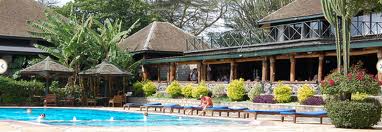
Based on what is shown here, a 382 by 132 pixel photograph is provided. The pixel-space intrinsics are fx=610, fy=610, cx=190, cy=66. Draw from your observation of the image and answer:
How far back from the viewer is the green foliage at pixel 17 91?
33.9 meters

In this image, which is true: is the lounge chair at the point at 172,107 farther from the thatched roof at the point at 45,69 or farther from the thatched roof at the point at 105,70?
the thatched roof at the point at 45,69

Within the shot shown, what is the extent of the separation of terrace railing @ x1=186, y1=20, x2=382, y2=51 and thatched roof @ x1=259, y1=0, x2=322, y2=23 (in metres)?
0.50

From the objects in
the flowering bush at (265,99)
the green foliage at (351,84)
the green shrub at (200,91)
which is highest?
the green foliage at (351,84)

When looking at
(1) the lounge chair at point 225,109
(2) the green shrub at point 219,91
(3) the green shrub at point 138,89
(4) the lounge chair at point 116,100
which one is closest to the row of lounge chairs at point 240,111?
(1) the lounge chair at point 225,109

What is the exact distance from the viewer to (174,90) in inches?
1307

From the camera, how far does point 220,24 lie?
60.7m

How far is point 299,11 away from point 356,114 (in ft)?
56.0

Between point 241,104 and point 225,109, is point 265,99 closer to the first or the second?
point 241,104

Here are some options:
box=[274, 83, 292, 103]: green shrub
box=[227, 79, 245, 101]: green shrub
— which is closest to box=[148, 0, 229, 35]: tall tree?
box=[227, 79, 245, 101]: green shrub

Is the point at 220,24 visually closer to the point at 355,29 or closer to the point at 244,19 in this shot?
the point at 244,19

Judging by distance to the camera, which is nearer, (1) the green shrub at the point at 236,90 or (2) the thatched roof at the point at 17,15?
(1) the green shrub at the point at 236,90

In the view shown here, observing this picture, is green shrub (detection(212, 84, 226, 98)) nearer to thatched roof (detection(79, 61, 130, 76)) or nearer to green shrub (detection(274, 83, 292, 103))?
green shrub (detection(274, 83, 292, 103))

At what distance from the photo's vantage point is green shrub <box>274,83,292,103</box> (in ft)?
84.9

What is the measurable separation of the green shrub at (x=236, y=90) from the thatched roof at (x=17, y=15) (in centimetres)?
1743
